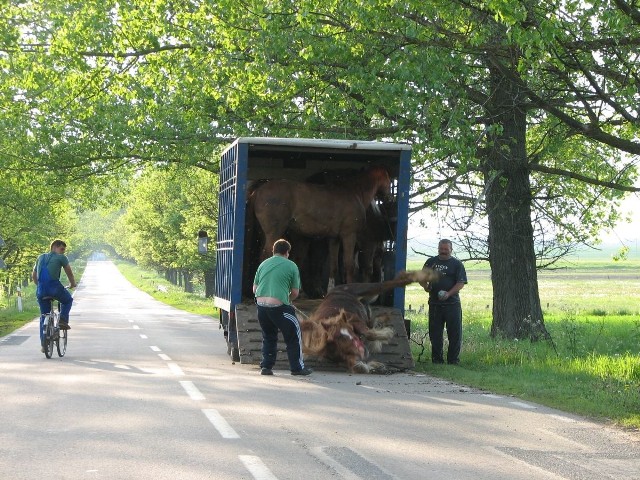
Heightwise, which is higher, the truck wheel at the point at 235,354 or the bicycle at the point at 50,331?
the bicycle at the point at 50,331

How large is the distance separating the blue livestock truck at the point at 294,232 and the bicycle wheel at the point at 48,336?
2.66m

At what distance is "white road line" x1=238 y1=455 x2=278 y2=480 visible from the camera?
21.1 ft

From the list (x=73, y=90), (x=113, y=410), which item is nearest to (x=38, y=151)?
(x=73, y=90)

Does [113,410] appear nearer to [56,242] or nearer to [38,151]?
[56,242]

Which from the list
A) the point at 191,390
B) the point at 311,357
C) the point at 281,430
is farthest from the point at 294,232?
the point at 281,430

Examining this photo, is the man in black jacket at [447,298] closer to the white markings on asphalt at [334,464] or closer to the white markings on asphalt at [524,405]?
the white markings on asphalt at [524,405]

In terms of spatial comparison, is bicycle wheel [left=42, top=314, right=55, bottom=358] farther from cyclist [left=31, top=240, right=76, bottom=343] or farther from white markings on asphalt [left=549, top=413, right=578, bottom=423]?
white markings on asphalt [left=549, top=413, right=578, bottom=423]

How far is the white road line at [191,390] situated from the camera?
1044cm

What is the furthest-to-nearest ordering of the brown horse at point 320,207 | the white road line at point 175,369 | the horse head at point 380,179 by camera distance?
the horse head at point 380,179, the brown horse at point 320,207, the white road line at point 175,369

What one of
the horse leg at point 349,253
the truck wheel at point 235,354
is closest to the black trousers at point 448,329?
the horse leg at point 349,253

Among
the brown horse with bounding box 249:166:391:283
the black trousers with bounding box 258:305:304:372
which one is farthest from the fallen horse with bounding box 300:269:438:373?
the brown horse with bounding box 249:166:391:283

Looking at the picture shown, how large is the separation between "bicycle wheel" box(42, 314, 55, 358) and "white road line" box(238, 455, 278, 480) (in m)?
9.13

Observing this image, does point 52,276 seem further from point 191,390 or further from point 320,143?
point 191,390

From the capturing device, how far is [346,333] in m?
13.2
